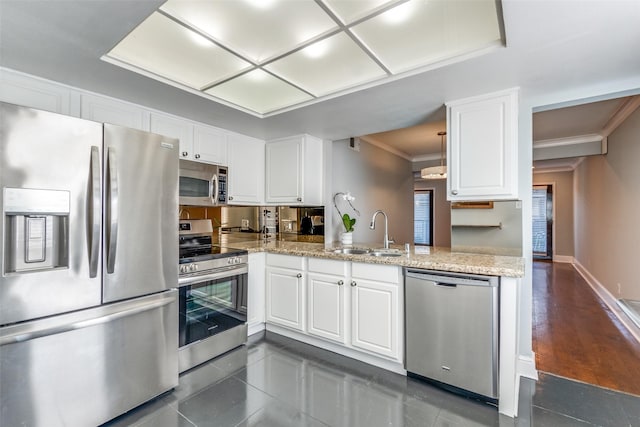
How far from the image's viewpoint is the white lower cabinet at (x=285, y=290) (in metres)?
2.83

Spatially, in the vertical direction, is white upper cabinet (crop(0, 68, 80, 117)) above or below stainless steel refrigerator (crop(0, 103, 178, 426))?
above

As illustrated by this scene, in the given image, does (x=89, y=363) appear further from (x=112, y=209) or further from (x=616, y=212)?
(x=616, y=212)

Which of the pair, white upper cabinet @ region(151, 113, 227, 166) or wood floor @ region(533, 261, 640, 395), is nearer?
wood floor @ region(533, 261, 640, 395)

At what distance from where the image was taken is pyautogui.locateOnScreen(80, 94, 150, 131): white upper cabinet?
224 cm

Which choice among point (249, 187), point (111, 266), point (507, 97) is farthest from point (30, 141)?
point (507, 97)

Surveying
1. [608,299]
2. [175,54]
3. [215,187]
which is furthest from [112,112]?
[608,299]

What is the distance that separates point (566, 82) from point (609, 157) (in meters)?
3.17

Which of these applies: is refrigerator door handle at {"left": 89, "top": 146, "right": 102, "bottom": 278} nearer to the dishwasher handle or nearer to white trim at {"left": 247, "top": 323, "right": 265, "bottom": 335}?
white trim at {"left": 247, "top": 323, "right": 265, "bottom": 335}

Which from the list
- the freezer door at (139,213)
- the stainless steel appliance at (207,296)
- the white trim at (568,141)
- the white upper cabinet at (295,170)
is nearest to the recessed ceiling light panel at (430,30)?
the freezer door at (139,213)

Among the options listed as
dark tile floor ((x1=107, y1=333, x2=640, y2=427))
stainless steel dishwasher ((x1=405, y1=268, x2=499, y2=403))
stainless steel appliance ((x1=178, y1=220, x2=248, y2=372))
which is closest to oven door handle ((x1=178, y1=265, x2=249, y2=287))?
stainless steel appliance ((x1=178, y1=220, x2=248, y2=372))

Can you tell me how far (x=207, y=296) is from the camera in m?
2.49

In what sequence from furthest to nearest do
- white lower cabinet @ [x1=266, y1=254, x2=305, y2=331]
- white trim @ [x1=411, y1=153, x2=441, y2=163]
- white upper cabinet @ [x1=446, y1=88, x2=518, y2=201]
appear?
1. white trim @ [x1=411, y1=153, x2=441, y2=163]
2. white lower cabinet @ [x1=266, y1=254, x2=305, y2=331]
3. white upper cabinet @ [x1=446, y1=88, x2=518, y2=201]

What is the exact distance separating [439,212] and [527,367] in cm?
640

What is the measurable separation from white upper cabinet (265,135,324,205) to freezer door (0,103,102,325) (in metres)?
2.08
